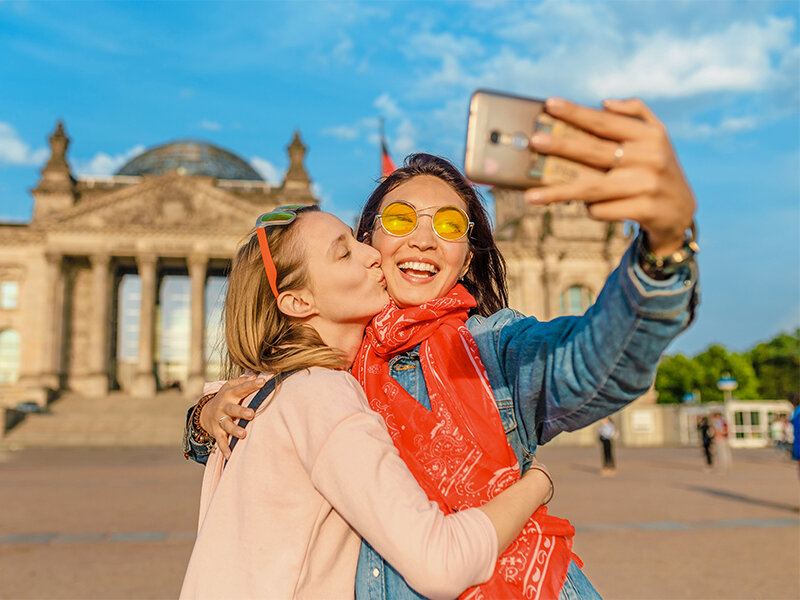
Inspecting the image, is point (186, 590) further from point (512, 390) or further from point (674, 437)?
point (674, 437)

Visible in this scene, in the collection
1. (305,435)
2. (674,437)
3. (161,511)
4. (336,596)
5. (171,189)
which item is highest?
(171,189)

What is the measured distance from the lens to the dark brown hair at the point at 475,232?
2.85m

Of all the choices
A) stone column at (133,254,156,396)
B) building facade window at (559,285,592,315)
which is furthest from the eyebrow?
building facade window at (559,285,592,315)

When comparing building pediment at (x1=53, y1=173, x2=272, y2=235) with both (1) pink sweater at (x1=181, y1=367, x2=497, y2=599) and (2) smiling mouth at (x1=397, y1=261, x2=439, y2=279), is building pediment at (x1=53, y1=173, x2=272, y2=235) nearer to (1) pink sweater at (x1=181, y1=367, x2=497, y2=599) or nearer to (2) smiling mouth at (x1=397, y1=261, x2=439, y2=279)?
(2) smiling mouth at (x1=397, y1=261, x2=439, y2=279)

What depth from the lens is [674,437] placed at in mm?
46938

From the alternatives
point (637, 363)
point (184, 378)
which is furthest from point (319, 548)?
point (184, 378)

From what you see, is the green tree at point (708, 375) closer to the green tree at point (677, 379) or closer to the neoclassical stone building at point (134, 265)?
the green tree at point (677, 379)

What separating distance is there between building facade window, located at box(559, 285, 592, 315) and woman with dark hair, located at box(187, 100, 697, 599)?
56.0 metres

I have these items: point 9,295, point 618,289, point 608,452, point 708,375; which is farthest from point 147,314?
point 618,289

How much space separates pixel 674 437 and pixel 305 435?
48842mm

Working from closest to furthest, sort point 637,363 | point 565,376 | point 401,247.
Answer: point 637,363, point 565,376, point 401,247

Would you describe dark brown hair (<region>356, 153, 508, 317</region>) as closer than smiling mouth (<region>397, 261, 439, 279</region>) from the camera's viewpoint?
No

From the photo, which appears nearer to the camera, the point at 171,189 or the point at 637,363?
the point at 637,363

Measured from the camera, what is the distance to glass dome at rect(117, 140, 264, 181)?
226 feet
